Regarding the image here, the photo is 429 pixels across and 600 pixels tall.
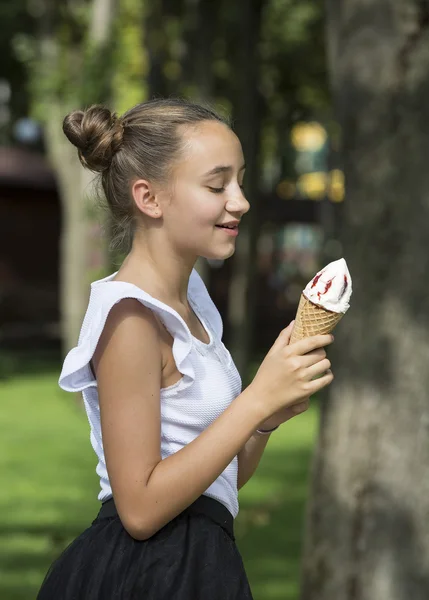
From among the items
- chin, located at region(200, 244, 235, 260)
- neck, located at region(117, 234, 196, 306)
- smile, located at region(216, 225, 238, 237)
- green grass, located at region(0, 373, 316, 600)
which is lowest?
green grass, located at region(0, 373, 316, 600)

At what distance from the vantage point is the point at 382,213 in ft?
19.9

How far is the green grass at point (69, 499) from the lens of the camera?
8.75 metres

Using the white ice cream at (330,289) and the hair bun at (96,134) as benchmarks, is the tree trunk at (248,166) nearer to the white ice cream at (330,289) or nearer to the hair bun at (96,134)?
the hair bun at (96,134)

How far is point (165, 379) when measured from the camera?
272cm

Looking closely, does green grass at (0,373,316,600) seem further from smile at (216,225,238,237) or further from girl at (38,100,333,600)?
smile at (216,225,238,237)

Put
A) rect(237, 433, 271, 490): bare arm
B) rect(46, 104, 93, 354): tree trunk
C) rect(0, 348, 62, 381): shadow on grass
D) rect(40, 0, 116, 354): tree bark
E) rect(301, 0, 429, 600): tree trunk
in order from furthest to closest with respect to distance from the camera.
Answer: rect(0, 348, 62, 381): shadow on grass → rect(46, 104, 93, 354): tree trunk → rect(40, 0, 116, 354): tree bark → rect(301, 0, 429, 600): tree trunk → rect(237, 433, 271, 490): bare arm

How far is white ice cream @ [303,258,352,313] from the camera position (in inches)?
103

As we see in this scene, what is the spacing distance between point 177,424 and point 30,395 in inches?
673

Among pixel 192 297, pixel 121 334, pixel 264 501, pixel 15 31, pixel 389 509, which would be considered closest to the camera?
pixel 121 334

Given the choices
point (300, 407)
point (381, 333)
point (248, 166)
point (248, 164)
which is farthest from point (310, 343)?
Result: point (248, 166)

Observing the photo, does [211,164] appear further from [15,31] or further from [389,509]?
[15,31]

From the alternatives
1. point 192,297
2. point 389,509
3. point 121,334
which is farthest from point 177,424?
point 389,509

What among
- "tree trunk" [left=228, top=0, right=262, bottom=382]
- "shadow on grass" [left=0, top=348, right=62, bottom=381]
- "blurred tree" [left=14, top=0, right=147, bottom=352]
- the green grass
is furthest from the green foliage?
"shadow on grass" [left=0, top=348, right=62, bottom=381]

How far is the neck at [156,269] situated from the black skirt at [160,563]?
458 mm
